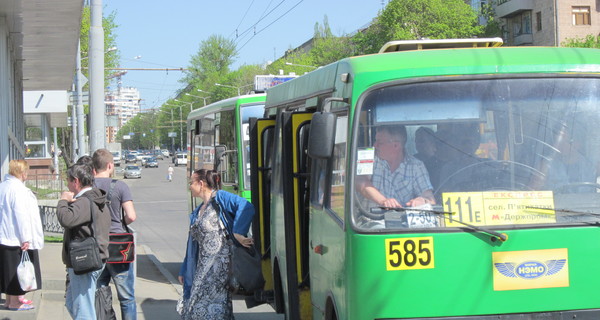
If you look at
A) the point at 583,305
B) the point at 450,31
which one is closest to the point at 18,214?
the point at 583,305

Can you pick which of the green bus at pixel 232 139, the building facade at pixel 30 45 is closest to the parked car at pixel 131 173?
the building facade at pixel 30 45

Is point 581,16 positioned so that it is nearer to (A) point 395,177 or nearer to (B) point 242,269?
(B) point 242,269

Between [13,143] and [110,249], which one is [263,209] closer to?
[110,249]

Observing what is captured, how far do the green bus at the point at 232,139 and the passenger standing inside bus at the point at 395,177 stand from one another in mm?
6805

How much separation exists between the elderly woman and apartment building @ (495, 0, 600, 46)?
53.4 meters

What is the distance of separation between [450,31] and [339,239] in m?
64.8

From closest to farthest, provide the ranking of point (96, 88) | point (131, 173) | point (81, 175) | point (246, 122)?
point (81, 175) < point (96, 88) < point (246, 122) < point (131, 173)

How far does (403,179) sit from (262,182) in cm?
362

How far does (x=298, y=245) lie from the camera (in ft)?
22.4

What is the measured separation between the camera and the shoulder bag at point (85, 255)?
6547 millimetres

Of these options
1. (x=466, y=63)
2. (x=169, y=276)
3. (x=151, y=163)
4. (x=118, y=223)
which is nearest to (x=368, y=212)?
(x=466, y=63)

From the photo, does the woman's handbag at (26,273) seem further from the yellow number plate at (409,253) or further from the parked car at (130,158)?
the parked car at (130,158)

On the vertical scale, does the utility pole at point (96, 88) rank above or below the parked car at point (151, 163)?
above

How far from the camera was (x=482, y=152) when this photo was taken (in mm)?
5145
